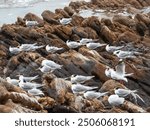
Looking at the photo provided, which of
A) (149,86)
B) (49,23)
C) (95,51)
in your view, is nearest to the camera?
(149,86)

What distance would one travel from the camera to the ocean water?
57.9 feet

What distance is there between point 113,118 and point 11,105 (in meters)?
1.39

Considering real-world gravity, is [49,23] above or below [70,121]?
below

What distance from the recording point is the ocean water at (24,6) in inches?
695

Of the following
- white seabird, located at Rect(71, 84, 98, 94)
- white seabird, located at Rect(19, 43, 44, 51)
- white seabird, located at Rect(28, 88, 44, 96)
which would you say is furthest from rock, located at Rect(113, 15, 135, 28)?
white seabird, located at Rect(28, 88, 44, 96)

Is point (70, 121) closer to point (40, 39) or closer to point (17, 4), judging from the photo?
point (40, 39)

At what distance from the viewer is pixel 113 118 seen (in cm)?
711

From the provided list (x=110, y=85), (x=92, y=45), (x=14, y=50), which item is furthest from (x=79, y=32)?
(x=110, y=85)

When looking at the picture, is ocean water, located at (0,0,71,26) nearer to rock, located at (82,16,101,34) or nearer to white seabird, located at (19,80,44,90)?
rock, located at (82,16,101,34)

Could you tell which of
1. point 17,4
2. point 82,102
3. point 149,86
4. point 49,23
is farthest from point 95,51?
point 17,4

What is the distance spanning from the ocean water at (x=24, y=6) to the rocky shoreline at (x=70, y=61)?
6.01ft

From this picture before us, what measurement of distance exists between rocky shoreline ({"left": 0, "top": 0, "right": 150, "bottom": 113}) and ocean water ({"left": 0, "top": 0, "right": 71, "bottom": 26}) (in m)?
1.83

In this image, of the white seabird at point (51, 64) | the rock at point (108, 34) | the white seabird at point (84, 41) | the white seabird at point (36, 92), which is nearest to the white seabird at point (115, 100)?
the white seabird at point (36, 92)

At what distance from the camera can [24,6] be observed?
19.2 metres
